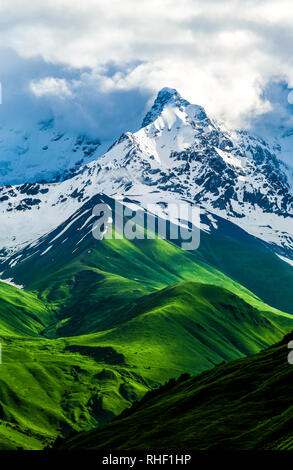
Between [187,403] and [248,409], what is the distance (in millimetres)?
27961

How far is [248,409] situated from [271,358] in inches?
1439

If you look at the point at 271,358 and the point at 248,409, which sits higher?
the point at 271,358

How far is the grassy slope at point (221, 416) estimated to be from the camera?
133000 mm

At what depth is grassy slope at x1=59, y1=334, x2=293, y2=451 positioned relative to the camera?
133000 millimetres

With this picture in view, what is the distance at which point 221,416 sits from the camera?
151875mm

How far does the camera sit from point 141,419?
176500 mm
